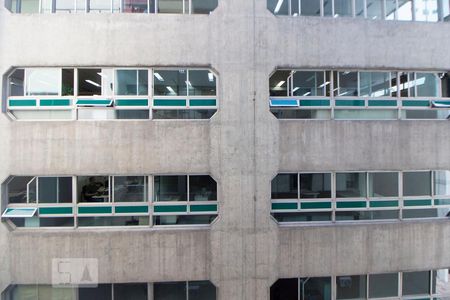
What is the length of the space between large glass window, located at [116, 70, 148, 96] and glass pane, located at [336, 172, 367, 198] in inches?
242

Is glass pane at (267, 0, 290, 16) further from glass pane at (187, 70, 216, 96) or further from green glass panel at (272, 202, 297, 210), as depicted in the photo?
green glass panel at (272, 202, 297, 210)

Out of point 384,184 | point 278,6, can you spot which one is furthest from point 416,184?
point 278,6

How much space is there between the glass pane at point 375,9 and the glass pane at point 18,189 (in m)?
10.9

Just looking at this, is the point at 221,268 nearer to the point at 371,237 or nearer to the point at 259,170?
the point at 259,170

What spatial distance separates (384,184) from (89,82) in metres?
9.05

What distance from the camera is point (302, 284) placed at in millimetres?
7617

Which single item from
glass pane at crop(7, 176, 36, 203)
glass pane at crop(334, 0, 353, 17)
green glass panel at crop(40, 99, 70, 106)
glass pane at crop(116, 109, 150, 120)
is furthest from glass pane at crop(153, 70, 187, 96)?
glass pane at crop(334, 0, 353, 17)

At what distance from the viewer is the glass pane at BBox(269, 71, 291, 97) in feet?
25.1

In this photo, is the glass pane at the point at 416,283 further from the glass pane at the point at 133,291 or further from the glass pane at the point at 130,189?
the glass pane at the point at 130,189

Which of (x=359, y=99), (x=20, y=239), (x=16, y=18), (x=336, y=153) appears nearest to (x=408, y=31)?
(x=359, y=99)

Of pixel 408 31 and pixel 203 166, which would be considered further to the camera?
pixel 408 31

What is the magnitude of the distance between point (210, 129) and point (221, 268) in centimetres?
386

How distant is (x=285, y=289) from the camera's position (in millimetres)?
7586

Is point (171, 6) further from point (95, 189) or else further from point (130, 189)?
point (95, 189)
